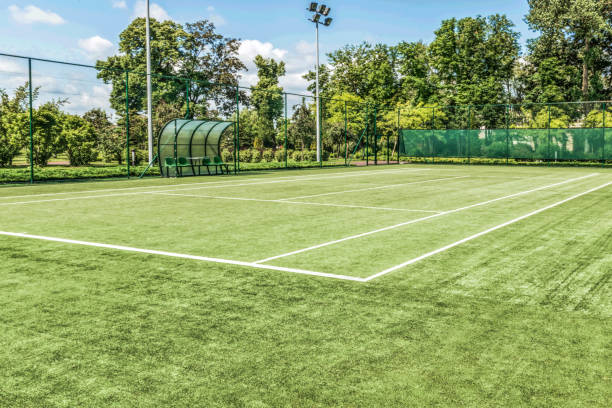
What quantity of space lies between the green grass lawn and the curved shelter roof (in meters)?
13.6

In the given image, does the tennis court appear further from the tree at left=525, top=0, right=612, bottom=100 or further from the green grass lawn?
the tree at left=525, top=0, right=612, bottom=100

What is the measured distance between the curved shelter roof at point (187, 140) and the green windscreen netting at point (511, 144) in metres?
18.0

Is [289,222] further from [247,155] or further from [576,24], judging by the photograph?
[576,24]

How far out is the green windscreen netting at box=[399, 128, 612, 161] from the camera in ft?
105

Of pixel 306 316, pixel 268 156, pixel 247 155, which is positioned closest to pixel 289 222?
pixel 306 316

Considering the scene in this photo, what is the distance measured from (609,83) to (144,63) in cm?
4399

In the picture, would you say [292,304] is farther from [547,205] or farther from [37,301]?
[547,205]

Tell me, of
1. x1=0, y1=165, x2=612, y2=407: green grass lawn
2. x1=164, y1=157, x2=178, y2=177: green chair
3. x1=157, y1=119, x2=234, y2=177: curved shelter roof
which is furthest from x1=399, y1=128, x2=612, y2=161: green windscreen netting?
x1=0, y1=165, x2=612, y2=407: green grass lawn

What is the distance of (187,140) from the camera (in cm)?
2250

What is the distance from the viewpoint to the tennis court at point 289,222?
6.18m

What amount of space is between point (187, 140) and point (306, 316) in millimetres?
19399

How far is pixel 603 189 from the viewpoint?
51.2ft

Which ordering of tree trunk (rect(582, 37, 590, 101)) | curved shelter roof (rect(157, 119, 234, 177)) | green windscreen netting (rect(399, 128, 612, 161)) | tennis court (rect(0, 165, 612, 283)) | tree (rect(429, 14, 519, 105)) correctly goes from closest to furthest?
tennis court (rect(0, 165, 612, 283)) < curved shelter roof (rect(157, 119, 234, 177)) < green windscreen netting (rect(399, 128, 612, 161)) < tree trunk (rect(582, 37, 590, 101)) < tree (rect(429, 14, 519, 105))

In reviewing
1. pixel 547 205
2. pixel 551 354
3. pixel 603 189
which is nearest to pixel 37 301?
pixel 551 354
